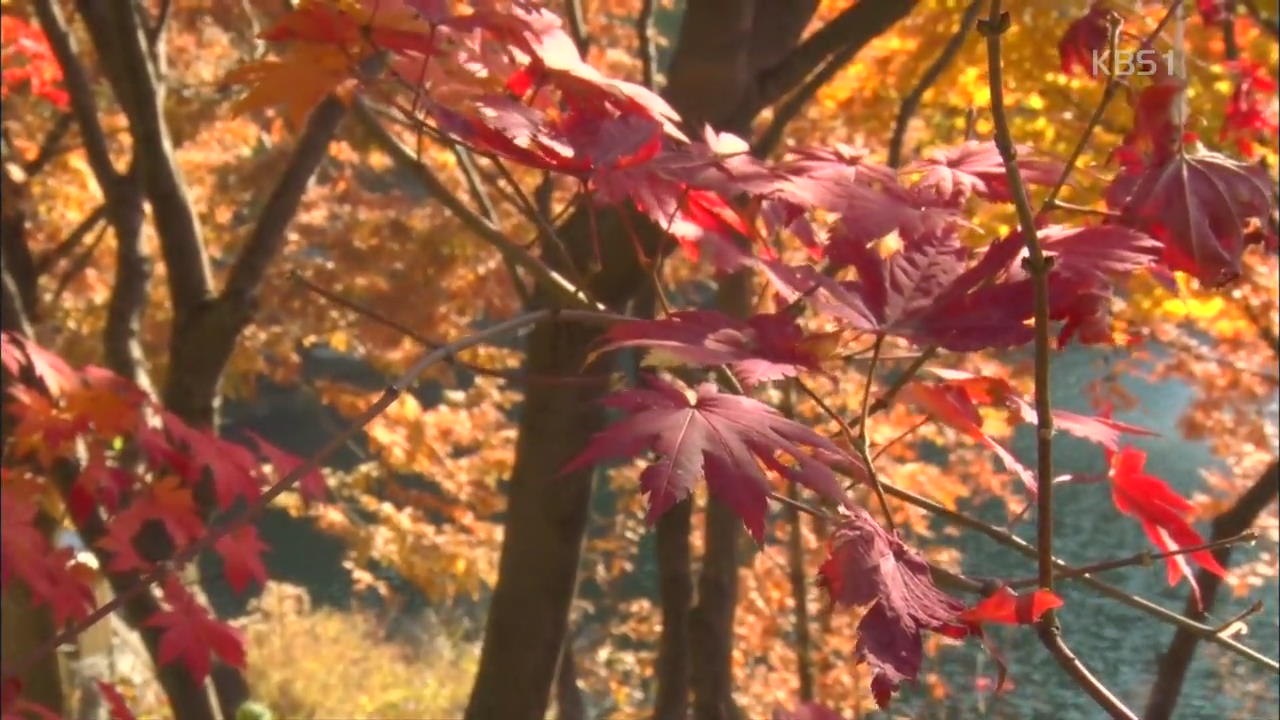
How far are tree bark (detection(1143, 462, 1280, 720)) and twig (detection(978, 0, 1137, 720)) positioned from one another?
1122 mm

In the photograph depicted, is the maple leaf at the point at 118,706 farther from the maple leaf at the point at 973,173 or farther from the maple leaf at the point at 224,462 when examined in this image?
the maple leaf at the point at 973,173

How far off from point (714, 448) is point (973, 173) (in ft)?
1.45

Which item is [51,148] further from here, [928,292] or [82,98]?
[928,292]

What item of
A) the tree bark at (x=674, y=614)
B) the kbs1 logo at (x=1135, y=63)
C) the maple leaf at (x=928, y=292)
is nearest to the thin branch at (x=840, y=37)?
the kbs1 logo at (x=1135, y=63)

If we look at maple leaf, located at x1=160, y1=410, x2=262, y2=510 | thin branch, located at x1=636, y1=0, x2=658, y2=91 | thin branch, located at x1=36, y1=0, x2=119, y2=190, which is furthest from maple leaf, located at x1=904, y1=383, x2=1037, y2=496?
thin branch, located at x1=36, y1=0, x2=119, y2=190

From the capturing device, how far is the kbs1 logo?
2.75 feet

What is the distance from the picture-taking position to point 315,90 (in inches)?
36.1

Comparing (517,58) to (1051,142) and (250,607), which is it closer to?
(1051,142)

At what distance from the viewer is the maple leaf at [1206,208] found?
2.57 ft

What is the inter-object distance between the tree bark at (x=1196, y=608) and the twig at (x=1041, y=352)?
44.2 inches

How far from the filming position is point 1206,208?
789 millimetres

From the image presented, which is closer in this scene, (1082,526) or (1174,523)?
(1174,523)

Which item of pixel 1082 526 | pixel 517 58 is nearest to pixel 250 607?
pixel 1082 526

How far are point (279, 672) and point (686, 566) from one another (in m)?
3.76
